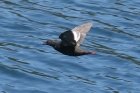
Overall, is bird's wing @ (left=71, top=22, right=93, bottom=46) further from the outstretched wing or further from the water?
the water

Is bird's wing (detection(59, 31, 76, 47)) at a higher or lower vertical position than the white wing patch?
lower

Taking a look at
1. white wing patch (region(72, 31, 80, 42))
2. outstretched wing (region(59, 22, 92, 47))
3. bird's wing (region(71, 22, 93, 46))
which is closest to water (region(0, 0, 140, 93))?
bird's wing (region(71, 22, 93, 46))

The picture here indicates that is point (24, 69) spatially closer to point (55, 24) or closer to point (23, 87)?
point (23, 87)

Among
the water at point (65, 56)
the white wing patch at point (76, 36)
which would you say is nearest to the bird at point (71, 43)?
the white wing patch at point (76, 36)

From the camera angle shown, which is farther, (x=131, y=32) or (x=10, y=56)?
(x=131, y=32)

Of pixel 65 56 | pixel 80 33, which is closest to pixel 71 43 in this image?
pixel 80 33

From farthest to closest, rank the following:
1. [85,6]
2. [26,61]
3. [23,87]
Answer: [85,6], [26,61], [23,87]

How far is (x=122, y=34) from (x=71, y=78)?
2.75 meters

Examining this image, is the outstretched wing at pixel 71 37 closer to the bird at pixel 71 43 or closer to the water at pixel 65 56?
the bird at pixel 71 43

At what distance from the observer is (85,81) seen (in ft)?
44.9

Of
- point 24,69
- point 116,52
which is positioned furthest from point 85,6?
point 24,69

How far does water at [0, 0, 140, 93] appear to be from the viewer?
13.6m

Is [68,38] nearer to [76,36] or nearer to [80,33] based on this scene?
[76,36]

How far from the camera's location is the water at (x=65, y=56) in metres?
13.6
